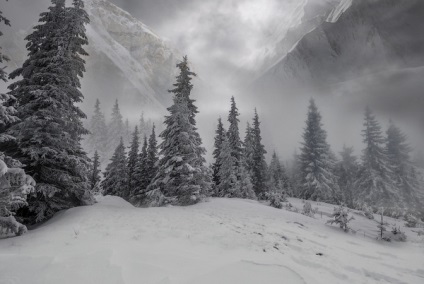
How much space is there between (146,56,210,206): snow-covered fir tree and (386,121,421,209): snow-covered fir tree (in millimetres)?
34862

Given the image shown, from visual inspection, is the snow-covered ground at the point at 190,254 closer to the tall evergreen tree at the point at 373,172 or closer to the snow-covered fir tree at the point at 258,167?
the snow-covered fir tree at the point at 258,167

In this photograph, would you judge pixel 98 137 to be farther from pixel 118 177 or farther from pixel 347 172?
pixel 347 172

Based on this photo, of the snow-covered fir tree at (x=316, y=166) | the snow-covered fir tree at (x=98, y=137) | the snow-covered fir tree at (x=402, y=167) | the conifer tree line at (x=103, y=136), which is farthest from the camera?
the snow-covered fir tree at (x=98, y=137)

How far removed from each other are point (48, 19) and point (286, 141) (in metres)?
126

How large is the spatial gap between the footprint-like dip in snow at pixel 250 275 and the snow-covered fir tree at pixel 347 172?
4520 centimetres

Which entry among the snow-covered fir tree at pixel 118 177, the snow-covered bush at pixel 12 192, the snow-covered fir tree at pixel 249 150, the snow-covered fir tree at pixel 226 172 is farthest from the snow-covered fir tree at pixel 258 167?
the snow-covered bush at pixel 12 192

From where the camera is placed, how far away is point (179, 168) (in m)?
16.8

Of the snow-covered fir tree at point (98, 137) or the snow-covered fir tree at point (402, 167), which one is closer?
the snow-covered fir tree at point (402, 167)

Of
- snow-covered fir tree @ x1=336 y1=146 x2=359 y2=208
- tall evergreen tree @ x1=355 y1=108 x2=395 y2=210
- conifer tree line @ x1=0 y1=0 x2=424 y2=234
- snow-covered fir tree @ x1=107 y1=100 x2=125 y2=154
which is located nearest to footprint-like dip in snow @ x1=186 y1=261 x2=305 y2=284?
conifer tree line @ x1=0 y1=0 x2=424 y2=234

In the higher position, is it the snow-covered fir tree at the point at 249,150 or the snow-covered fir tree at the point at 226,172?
the snow-covered fir tree at the point at 249,150

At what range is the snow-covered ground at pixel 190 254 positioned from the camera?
177 inches

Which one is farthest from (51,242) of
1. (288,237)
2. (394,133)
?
(394,133)

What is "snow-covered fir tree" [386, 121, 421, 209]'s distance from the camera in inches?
1505

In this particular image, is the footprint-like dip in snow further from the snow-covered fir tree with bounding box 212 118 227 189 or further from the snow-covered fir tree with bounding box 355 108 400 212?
the snow-covered fir tree with bounding box 355 108 400 212
